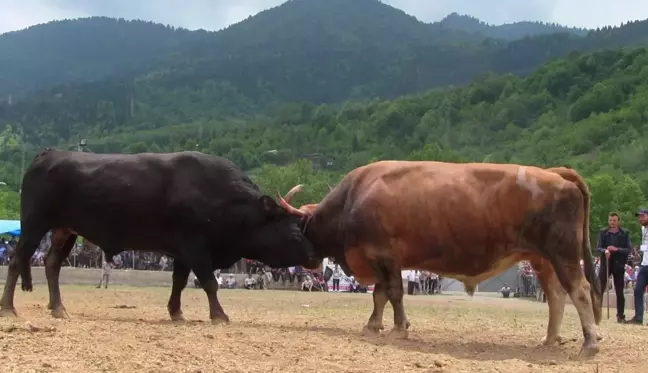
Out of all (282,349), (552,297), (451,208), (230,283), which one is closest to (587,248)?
(552,297)

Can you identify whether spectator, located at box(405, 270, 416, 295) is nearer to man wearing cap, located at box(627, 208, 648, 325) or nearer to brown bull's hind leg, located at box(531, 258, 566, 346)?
man wearing cap, located at box(627, 208, 648, 325)

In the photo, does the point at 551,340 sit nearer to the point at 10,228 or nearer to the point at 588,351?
the point at 588,351

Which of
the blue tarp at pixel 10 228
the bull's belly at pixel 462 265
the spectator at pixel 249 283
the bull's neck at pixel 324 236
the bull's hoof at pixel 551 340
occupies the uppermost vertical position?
the blue tarp at pixel 10 228

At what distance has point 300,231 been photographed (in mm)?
12328

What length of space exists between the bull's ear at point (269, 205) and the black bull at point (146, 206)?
0.01 meters

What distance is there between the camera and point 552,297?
1138 centimetres

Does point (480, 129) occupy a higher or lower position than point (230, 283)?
higher

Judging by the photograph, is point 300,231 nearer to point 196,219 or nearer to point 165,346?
point 196,219

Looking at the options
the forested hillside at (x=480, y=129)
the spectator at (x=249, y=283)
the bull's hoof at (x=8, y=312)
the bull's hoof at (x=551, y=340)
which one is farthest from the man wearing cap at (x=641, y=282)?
the forested hillside at (x=480, y=129)

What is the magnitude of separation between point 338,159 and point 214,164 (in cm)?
12005

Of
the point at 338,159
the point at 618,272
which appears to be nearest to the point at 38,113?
the point at 338,159

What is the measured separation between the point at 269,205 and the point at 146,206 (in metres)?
1.75

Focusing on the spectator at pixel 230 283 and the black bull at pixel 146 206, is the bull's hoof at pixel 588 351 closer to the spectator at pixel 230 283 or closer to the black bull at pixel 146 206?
the black bull at pixel 146 206

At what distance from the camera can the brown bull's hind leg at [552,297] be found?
11.3 metres
